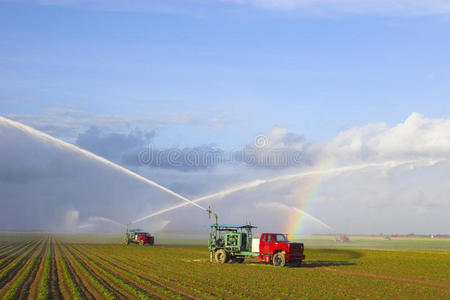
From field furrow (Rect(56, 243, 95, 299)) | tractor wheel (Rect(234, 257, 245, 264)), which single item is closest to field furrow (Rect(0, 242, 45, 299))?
field furrow (Rect(56, 243, 95, 299))

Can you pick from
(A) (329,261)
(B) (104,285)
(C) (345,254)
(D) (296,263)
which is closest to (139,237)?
(C) (345,254)

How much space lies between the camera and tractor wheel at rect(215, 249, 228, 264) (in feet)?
133

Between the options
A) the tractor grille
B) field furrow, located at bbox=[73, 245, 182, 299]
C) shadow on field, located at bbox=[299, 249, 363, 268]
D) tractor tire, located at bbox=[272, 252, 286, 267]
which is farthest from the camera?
shadow on field, located at bbox=[299, 249, 363, 268]

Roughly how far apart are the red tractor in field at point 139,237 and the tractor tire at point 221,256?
37729 mm

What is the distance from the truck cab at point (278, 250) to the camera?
37.5 meters

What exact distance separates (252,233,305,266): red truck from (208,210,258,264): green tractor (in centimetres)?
174

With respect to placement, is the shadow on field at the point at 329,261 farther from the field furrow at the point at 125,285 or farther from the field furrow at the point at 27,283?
the field furrow at the point at 27,283

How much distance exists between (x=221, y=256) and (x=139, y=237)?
3985 centimetres

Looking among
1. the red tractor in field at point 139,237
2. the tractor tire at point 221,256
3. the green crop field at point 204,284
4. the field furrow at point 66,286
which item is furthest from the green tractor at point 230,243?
the red tractor in field at point 139,237

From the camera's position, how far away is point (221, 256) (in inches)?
1607

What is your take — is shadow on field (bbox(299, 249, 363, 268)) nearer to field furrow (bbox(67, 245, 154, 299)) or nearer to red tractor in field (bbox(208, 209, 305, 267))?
red tractor in field (bbox(208, 209, 305, 267))

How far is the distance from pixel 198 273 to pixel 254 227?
34.7 feet

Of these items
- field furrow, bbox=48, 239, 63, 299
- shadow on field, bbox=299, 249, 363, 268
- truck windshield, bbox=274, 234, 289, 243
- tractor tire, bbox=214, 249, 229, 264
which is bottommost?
shadow on field, bbox=299, 249, 363, 268

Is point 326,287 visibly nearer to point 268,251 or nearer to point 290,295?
point 290,295
